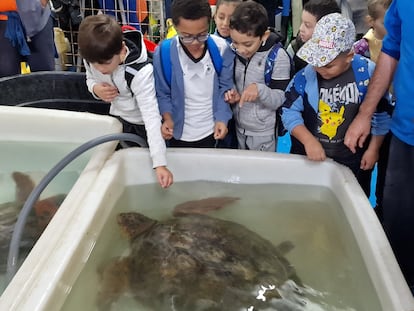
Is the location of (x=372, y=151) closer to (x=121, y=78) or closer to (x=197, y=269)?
(x=197, y=269)

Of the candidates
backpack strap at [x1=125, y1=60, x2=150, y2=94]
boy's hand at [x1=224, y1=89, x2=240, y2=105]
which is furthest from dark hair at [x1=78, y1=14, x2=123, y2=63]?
boy's hand at [x1=224, y1=89, x2=240, y2=105]

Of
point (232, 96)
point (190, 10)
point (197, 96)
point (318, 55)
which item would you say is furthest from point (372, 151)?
point (190, 10)

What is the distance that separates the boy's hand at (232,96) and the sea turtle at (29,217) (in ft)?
2.40

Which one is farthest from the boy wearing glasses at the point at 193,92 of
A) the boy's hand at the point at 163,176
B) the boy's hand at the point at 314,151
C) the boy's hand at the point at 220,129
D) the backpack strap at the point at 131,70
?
the boy's hand at the point at 314,151

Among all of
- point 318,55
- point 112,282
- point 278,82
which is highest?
point 318,55

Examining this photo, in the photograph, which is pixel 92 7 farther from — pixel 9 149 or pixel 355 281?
pixel 355 281

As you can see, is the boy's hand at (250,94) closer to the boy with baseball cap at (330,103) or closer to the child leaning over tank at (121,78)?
the boy with baseball cap at (330,103)

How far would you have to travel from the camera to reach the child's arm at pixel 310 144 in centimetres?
170

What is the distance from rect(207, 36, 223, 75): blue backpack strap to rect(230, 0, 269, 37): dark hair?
13 centimetres

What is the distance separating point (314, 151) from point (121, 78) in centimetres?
74

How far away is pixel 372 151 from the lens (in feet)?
5.71

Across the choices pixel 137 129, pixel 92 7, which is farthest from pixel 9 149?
pixel 92 7

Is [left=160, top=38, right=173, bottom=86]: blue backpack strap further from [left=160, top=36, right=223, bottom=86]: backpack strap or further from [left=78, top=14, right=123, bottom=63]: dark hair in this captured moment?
A: [left=78, top=14, right=123, bottom=63]: dark hair

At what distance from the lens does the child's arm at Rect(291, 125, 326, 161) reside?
170 centimetres
